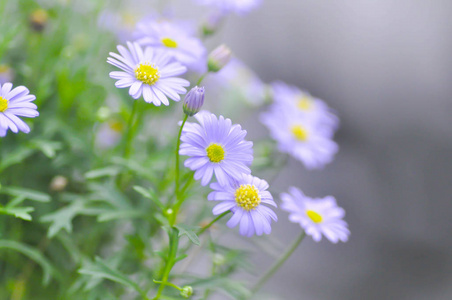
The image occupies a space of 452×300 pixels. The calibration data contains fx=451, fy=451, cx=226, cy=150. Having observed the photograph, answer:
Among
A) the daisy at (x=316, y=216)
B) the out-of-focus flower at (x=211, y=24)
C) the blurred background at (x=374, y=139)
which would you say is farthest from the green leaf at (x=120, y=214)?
the blurred background at (x=374, y=139)

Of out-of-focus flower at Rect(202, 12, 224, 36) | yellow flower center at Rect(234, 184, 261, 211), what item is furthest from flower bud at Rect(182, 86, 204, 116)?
out-of-focus flower at Rect(202, 12, 224, 36)

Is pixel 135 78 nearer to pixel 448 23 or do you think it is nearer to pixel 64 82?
pixel 64 82

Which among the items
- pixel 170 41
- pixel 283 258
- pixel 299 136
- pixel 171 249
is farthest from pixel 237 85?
pixel 171 249

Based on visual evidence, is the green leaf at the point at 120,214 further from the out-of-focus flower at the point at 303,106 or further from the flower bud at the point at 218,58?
the out-of-focus flower at the point at 303,106

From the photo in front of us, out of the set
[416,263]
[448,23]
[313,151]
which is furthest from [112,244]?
→ [448,23]

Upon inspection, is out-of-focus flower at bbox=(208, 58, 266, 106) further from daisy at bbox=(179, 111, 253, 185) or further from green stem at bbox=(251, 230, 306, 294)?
daisy at bbox=(179, 111, 253, 185)

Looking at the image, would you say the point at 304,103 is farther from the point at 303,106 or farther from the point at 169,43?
the point at 169,43
